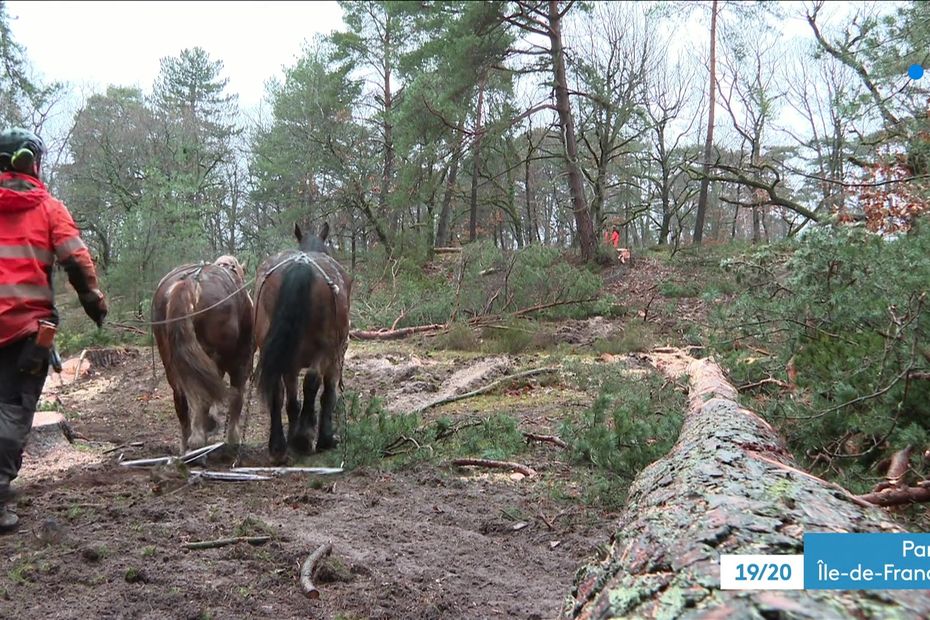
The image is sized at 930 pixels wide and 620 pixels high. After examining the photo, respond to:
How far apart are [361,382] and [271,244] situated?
1629 centimetres

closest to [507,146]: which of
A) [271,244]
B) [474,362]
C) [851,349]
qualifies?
[271,244]

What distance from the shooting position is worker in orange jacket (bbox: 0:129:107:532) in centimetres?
387

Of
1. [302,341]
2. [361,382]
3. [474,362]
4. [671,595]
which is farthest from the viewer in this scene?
[474,362]

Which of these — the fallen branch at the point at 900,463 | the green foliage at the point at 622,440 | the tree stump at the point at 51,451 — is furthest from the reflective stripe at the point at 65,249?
the fallen branch at the point at 900,463

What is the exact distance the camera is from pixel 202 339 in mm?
5551

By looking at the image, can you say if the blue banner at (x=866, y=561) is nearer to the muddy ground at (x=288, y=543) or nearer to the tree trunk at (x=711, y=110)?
the muddy ground at (x=288, y=543)

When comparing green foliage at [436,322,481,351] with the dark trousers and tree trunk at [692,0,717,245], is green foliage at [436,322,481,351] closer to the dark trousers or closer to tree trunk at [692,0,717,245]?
the dark trousers

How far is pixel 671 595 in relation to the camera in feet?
4.96

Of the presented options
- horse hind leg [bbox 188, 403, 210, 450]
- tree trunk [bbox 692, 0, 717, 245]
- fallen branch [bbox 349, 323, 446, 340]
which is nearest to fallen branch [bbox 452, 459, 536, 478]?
horse hind leg [bbox 188, 403, 210, 450]

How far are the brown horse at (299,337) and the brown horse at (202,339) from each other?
13.1 inches

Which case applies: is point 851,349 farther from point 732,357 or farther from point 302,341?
point 302,341

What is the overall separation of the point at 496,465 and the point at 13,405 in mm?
3188

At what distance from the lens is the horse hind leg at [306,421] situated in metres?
5.50

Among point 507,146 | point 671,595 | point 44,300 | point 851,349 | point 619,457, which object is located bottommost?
point 619,457
